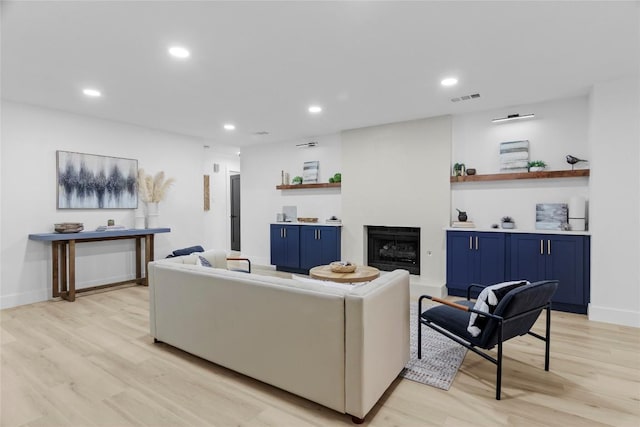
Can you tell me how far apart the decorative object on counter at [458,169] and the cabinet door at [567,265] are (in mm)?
1458

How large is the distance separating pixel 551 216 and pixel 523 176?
2.05 ft

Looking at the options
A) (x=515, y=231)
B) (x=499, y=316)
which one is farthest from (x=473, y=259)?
(x=499, y=316)

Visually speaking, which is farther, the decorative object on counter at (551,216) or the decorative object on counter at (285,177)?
the decorative object on counter at (285,177)

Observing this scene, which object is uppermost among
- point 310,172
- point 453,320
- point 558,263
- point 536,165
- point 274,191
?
point 310,172

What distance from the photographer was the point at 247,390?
91.6 inches

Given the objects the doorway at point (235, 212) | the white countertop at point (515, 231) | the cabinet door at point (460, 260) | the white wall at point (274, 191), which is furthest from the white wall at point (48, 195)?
the white countertop at point (515, 231)

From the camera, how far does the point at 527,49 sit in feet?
9.57

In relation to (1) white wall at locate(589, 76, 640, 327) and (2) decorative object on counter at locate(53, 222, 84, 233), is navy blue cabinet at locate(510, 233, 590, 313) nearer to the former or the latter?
(1) white wall at locate(589, 76, 640, 327)

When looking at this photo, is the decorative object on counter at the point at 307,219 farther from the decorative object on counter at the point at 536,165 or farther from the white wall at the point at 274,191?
the decorative object on counter at the point at 536,165

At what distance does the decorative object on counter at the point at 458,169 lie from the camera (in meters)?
4.93

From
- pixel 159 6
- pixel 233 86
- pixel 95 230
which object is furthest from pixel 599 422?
pixel 95 230

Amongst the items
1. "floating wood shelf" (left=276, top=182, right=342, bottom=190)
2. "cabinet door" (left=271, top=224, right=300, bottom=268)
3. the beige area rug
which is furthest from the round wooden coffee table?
"floating wood shelf" (left=276, top=182, right=342, bottom=190)

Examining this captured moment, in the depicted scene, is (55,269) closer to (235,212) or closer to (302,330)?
(302,330)

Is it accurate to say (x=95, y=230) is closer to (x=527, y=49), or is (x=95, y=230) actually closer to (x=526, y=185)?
(x=527, y=49)
